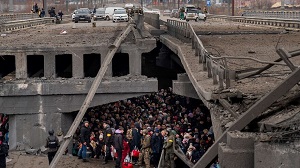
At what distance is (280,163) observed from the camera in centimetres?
704

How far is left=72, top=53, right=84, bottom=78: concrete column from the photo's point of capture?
22.6m

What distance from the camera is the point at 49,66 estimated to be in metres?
22.8

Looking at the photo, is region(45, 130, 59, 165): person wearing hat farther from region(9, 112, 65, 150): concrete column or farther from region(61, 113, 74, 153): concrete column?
region(61, 113, 74, 153): concrete column

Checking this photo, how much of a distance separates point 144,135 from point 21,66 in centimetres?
671

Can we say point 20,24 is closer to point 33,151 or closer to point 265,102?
point 33,151

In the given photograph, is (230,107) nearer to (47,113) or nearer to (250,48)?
(47,113)

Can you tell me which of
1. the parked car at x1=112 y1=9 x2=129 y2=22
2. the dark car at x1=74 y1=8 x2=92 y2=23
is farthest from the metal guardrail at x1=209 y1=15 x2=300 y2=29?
the dark car at x1=74 y1=8 x2=92 y2=23

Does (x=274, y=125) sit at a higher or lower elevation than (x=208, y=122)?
higher

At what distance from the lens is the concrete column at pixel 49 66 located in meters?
22.7

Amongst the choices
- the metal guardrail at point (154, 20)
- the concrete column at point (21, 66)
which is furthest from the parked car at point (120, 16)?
the concrete column at point (21, 66)

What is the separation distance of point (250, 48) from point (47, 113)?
24.8 feet

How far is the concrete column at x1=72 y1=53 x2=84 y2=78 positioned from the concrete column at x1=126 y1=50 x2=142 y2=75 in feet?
5.49

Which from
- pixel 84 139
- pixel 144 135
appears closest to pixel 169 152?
pixel 144 135

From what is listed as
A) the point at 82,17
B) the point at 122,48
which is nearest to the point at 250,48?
the point at 122,48
